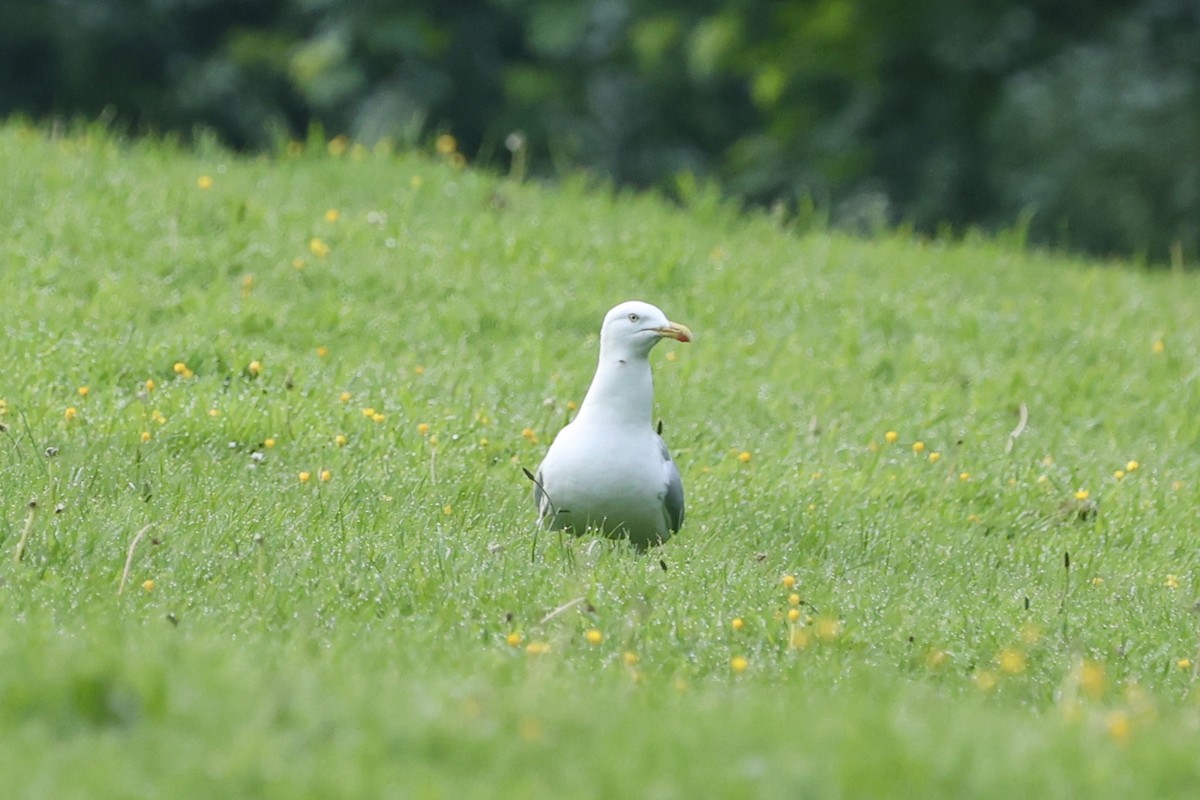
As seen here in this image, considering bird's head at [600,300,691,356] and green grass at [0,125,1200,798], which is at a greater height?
bird's head at [600,300,691,356]

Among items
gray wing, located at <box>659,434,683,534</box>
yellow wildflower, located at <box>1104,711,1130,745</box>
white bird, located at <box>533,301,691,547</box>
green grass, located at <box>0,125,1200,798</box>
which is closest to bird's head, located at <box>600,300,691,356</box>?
white bird, located at <box>533,301,691,547</box>

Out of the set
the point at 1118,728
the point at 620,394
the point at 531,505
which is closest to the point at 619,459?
the point at 620,394

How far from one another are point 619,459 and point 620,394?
23 centimetres

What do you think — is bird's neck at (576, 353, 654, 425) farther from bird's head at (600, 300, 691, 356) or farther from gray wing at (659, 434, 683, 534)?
gray wing at (659, 434, 683, 534)

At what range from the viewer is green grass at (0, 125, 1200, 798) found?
129 inches

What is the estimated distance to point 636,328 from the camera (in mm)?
5379

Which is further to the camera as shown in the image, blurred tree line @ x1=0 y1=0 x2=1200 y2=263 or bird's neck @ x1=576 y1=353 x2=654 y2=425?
blurred tree line @ x1=0 y1=0 x2=1200 y2=263

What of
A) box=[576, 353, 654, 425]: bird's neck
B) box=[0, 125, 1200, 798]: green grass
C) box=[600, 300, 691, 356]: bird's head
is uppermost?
box=[600, 300, 691, 356]: bird's head

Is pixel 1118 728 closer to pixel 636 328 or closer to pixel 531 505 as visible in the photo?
pixel 636 328

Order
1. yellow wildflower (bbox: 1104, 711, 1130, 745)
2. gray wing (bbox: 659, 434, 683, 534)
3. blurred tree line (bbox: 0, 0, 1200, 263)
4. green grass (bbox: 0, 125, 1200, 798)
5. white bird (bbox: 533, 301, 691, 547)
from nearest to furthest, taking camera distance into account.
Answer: green grass (bbox: 0, 125, 1200, 798) < yellow wildflower (bbox: 1104, 711, 1130, 745) < white bird (bbox: 533, 301, 691, 547) < gray wing (bbox: 659, 434, 683, 534) < blurred tree line (bbox: 0, 0, 1200, 263)

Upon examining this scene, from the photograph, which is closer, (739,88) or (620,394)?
(620,394)

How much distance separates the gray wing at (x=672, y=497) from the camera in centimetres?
531

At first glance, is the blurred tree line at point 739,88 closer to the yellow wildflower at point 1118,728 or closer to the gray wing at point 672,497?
the gray wing at point 672,497

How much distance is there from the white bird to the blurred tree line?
9.03 m
